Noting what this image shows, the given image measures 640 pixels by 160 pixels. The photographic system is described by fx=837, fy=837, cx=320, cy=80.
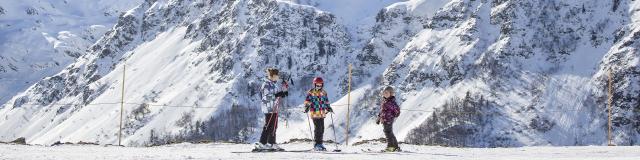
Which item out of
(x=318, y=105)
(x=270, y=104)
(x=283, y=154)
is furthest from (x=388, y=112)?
(x=283, y=154)

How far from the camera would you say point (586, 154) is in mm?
18859

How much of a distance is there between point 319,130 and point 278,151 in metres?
1.56

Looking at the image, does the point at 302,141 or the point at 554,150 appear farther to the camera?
the point at 302,141

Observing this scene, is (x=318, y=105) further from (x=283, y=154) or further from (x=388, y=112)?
(x=283, y=154)

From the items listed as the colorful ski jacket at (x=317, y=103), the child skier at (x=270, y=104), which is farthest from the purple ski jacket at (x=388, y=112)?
the child skier at (x=270, y=104)

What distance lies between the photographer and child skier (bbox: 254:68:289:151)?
785 inches

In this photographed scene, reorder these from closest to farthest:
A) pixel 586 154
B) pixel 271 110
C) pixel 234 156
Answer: pixel 234 156, pixel 586 154, pixel 271 110

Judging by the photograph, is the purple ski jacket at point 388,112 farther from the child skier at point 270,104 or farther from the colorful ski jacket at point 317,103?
the child skier at point 270,104

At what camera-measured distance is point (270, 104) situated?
66.0ft

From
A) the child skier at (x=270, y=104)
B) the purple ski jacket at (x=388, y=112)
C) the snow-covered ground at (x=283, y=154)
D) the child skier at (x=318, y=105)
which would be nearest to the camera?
the snow-covered ground at (x=283, y=154)

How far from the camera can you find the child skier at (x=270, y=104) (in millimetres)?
19938

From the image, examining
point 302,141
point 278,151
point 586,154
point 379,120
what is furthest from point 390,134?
point 302,141

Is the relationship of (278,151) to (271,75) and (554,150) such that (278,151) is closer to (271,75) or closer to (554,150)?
(271,75)

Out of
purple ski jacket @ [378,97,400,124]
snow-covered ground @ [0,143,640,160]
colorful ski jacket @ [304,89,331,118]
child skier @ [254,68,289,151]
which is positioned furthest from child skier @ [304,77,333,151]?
snow-covered ground @ [0,143,640,160]
